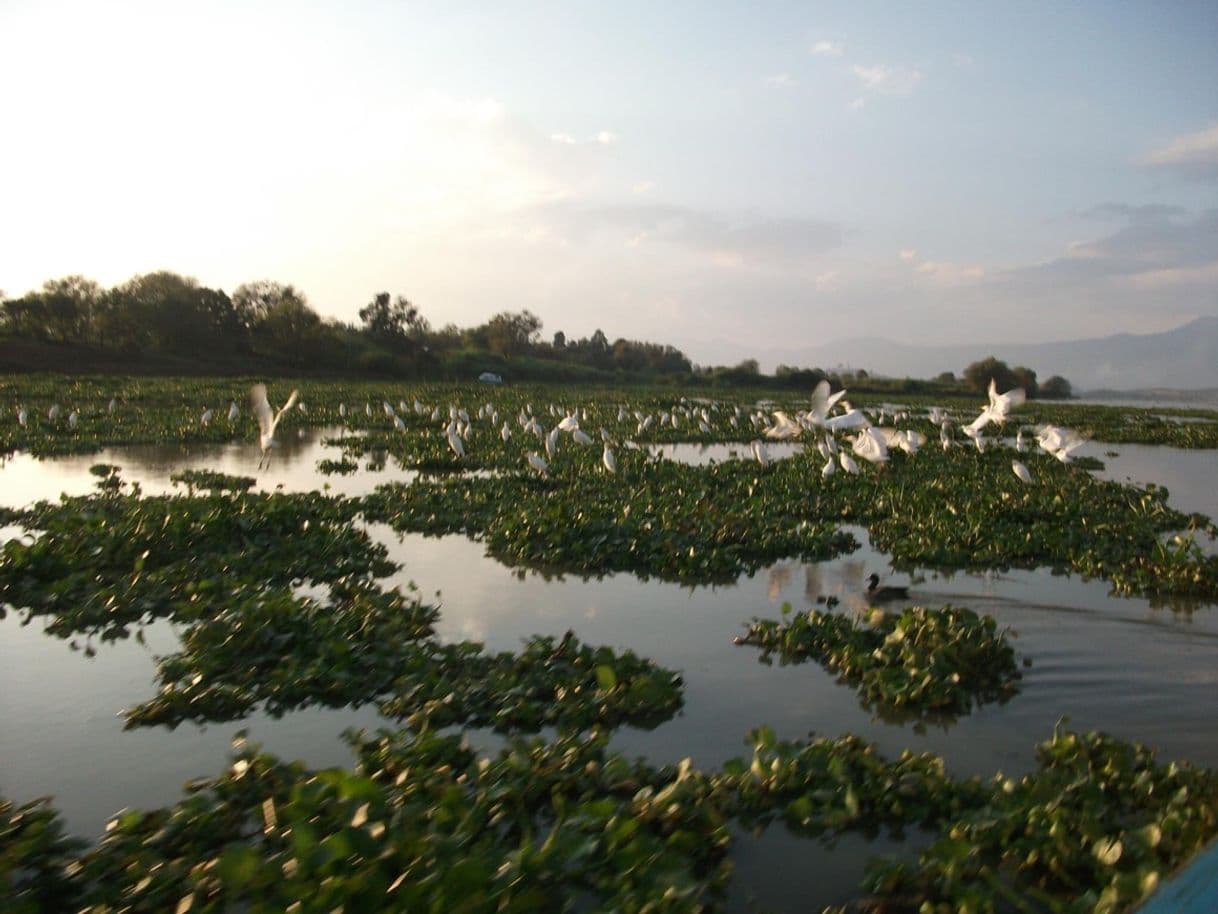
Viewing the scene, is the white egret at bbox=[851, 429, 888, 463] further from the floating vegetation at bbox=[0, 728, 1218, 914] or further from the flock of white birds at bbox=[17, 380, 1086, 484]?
the floating vegetation at bbox=[0, 728, 1218, 914]

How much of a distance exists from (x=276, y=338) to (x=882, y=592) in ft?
166

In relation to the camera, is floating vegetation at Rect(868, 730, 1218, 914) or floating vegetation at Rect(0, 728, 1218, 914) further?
floating vegetation at Rect(868, 730, 1218, 914)

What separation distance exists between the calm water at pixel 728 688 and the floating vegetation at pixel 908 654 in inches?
5.9

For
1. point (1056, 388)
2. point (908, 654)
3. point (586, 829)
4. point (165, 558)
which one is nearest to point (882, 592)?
point (908, 654)

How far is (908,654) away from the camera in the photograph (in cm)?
559

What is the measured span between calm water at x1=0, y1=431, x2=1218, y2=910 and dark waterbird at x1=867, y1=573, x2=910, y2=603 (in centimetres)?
16

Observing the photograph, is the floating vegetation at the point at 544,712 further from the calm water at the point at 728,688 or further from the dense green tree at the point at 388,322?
the dense green tree at the point at 388,322

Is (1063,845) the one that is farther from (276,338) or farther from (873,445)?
(276,338)

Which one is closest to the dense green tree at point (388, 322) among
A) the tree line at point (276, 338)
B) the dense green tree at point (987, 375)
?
the tree line at point (276, 338)

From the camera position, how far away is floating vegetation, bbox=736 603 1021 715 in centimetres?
534

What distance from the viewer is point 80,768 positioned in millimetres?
4465

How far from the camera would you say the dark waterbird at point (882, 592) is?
25.3 ft

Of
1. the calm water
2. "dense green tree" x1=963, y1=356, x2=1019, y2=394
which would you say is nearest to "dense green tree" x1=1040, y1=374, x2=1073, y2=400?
"dense green tree" x1=963, y1=356, x2=1019, y2=394

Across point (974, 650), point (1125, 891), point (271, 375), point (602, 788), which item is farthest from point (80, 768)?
point (271, 375)
